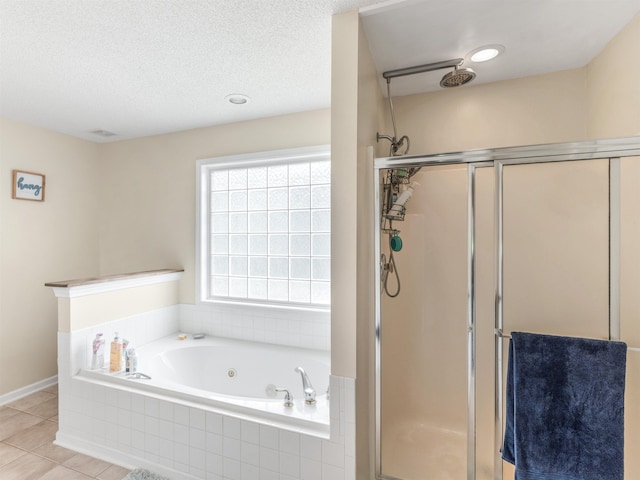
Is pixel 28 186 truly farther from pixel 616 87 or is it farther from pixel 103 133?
pixel 616 87

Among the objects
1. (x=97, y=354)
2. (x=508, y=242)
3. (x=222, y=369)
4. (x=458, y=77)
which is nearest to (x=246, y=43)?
(x=458, y=77)

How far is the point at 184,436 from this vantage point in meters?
1.90

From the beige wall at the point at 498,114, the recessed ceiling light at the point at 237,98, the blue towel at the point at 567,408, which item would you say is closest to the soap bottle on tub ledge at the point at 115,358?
the recessed ceiling light at the point at 237,98

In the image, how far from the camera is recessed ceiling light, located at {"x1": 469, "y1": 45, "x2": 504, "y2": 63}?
1.82m

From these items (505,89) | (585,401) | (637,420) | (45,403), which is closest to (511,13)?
(505,89)

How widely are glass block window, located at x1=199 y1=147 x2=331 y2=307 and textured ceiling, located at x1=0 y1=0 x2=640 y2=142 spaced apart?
1.98 ft

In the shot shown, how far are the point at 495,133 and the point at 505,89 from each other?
284 millimetres

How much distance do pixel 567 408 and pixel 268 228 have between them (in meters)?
2.35

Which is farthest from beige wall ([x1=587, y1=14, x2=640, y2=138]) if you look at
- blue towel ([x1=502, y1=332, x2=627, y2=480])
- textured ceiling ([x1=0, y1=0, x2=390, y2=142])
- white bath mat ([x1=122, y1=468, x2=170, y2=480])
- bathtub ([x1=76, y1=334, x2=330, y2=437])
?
white bath mat ([x1=122, y1=468, x2=170, y2=480])

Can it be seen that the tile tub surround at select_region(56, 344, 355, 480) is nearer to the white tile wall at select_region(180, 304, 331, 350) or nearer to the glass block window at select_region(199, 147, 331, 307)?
the white tile wall at select_region(180, 304, 331, 350)

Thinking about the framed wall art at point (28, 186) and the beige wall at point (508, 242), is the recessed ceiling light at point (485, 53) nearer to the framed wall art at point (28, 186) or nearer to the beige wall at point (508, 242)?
the beige wall at point (508, 242)

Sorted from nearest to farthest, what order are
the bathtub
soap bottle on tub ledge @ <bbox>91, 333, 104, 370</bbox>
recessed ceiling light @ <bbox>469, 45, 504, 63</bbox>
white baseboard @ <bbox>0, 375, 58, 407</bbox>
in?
recessed ceiling light @ <bbox>469, 45, 504, 63</bbox>, the bathtub, soap bottle on tub ledge @ <bbox>91, 333, 104, 370</bbox>, white baseboard @ <bbox>0, 375, 58, 407</bbox>

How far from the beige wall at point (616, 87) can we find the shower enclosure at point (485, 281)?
1.35 ft

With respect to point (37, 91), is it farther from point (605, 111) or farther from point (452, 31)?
point (605, 111)
